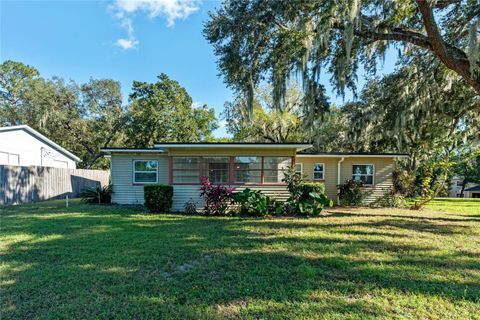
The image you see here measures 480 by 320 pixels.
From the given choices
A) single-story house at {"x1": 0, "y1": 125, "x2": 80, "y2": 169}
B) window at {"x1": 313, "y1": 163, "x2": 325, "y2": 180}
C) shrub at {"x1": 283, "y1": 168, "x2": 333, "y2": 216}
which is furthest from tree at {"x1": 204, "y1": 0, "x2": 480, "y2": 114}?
single-story house at {"x1": 0, "y1": 125, "x2": 80, "y2": 169}

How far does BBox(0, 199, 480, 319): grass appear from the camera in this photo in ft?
8.96

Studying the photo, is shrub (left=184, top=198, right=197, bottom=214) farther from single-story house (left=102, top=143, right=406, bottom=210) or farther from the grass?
the grass

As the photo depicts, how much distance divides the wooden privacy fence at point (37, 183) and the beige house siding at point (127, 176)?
4284 mm

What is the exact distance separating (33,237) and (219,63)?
685 centimetres

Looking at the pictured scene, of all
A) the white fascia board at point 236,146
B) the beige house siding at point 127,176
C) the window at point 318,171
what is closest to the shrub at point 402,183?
the window at point 318,171

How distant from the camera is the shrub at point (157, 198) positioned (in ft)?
29.8

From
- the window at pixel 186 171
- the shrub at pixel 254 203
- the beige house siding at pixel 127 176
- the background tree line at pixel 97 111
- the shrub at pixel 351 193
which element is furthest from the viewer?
the background tree line at pixel 97 111

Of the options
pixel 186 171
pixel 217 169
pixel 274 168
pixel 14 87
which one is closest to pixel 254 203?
pixel 274 168

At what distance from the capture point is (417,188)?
1299cm

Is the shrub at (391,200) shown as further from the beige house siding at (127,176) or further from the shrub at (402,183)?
the beige house siding at (127,176)

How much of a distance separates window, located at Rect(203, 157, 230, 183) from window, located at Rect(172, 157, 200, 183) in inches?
13.5

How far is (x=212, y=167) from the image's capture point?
10.1 m

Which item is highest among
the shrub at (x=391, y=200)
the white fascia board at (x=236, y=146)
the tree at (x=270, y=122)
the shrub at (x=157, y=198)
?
the tree at (x=270, y=122)

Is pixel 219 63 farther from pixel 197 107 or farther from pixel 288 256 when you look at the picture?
pixel 197 107
